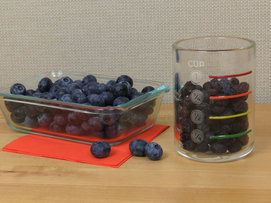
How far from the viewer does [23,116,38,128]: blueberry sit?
1137mm

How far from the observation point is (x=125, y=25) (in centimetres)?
140

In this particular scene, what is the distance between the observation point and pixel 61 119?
1.08 meters

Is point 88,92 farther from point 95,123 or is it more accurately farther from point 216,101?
point 216,101

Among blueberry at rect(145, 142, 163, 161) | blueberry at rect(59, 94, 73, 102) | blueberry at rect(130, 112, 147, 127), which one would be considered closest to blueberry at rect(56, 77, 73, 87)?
blueberry at rect(59, 94, 73, 102)

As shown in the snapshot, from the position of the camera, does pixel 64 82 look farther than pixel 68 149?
Yes

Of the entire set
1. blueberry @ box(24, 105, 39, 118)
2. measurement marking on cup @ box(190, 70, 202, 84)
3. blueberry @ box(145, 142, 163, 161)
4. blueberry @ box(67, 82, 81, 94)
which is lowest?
blueberry @ box(145, 142, 163, 161)

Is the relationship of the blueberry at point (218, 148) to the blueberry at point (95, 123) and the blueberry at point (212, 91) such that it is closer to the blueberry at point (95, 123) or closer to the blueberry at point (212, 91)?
the blueberry at point (212, 91)

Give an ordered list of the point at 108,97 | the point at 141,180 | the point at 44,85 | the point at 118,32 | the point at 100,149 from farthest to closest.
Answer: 1. the point at 118,32
2. the point at 44,85
3. the point at 108,97
4. the point at 100,149
5. the point at 141,180

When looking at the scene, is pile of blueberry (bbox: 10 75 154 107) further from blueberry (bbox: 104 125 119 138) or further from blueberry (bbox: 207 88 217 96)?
blueberry (bbox: 207 88 217 96)

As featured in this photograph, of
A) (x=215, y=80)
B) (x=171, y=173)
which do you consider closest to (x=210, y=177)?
(x=171, y=173)

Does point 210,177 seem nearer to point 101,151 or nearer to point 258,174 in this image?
point 258,174

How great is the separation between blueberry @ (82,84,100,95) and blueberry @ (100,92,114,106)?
0.03m

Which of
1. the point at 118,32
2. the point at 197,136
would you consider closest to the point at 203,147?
the point at 197,136

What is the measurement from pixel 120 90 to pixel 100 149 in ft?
0.55
